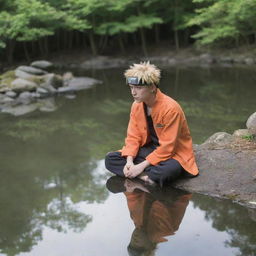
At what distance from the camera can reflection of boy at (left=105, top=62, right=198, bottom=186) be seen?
4672 mm

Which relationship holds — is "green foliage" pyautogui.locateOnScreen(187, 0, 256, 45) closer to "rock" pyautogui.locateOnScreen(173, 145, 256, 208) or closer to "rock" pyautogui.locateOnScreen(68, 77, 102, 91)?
"rock" pyautogui.locateOnScreen(68, 77, 102, 91)

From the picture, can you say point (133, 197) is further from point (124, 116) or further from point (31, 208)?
point (124, 116)

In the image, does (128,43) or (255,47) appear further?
(128,43)

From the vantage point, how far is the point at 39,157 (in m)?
6.79

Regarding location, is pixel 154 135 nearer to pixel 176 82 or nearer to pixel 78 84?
pixel 176 82

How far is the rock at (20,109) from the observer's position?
1064 cm

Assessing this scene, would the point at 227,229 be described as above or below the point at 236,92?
above

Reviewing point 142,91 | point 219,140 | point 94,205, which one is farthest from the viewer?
point 219,140

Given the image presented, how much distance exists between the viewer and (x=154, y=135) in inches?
200

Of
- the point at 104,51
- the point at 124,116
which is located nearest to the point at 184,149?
the point at 124,116

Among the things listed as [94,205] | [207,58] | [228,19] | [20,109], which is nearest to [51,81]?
[20,109]

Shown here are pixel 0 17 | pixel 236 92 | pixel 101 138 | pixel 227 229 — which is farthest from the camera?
pixel 0 17

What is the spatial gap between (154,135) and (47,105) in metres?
6.93

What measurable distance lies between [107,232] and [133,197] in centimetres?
77
